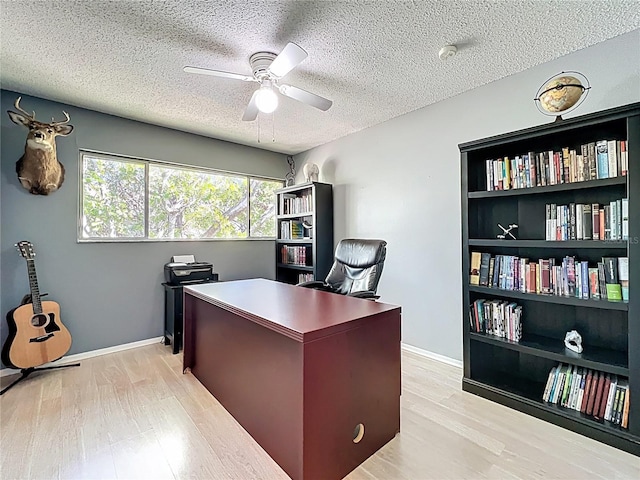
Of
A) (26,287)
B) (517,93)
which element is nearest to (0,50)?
(26,287)

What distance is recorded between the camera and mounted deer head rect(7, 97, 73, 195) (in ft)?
8.25

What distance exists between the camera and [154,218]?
11.2 feet

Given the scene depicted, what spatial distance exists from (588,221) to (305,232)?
3015 millimetres

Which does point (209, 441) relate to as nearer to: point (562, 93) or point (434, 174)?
point (434, 174)

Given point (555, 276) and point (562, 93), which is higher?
point (562, 93)

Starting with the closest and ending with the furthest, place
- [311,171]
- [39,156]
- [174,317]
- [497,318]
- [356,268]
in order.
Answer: [497,318]
[39,156]
[356,268]
[174,317]
[311,171]

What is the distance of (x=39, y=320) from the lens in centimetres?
250

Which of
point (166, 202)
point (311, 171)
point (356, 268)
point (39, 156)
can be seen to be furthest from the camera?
point (311, 171)

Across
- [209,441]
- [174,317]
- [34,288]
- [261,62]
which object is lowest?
[209,441]

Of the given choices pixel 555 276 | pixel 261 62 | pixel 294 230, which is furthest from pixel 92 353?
pixel 555 276

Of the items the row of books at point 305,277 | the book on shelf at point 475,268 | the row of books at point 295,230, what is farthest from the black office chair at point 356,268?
the row of books at point 295,230

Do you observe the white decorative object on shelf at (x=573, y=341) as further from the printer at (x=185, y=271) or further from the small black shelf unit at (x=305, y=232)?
the printer at (x=185, y=271)

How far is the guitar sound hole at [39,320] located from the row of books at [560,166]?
3.73m

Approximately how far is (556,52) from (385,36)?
4.04 ft
